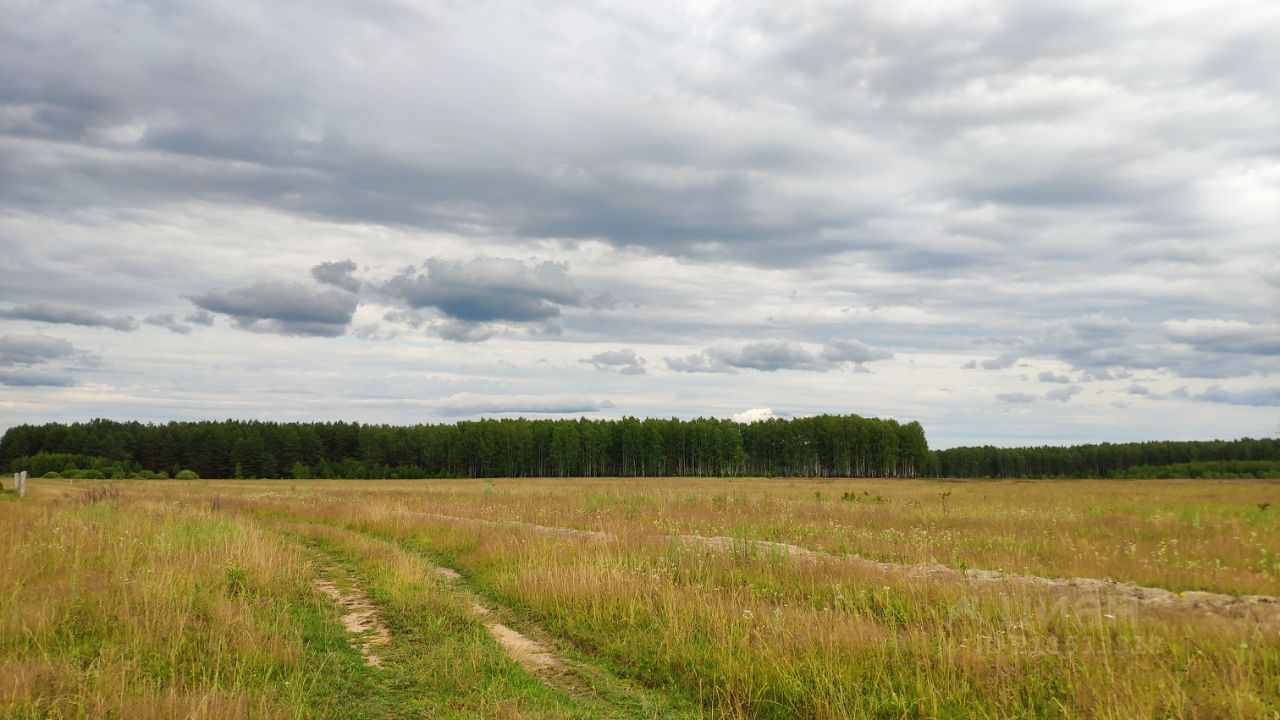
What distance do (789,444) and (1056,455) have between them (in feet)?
226

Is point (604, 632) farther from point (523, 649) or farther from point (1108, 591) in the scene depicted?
point (1108, 591)

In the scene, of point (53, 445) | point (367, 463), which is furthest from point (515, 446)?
point (53, 445)

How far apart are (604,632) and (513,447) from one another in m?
118

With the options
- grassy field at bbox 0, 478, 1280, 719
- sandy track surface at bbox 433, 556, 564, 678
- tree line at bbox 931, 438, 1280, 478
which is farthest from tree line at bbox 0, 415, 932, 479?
sandy track surface at bbox 433, 556, 564, 678

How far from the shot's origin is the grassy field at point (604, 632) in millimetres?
6418

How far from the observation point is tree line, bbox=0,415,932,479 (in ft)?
358

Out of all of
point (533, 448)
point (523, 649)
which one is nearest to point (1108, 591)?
point (523, 649)

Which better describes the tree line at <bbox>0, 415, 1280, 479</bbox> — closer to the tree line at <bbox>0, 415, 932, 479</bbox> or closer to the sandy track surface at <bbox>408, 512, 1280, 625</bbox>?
the tree line at <bbox>0, 415, 932, 479</bbox>

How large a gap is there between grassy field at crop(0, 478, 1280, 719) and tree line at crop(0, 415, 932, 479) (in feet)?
351

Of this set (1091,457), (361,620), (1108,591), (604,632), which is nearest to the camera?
(604,632)

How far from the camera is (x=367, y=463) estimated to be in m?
117

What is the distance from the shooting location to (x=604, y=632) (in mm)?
9203

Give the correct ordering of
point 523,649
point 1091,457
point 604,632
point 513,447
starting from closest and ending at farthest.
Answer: point 523,649
point 604,632
point 513,447
point 1091,457

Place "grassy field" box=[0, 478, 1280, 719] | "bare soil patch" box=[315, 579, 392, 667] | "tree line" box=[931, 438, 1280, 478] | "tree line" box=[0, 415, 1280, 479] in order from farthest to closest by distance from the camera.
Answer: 1. "tree line" box=[931, 438, 1280, 478]
2. "tree line" box=[0, 415, 1280, 479]
3. "bare soil patch" box=[315, 579, 392, 667]
4. "grassy field" box=[0, 478, 1280, 719]
